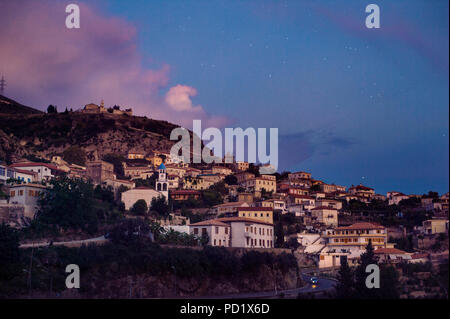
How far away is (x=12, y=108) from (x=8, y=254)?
57.8 m

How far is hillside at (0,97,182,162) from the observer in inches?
2763

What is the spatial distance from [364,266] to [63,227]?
14.7m

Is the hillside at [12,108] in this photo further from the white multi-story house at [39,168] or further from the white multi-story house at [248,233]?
the white multi-story house at [248,233]

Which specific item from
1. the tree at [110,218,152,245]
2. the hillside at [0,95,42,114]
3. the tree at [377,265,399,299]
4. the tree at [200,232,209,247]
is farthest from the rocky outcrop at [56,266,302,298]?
the hillside at [0,95,42,114]

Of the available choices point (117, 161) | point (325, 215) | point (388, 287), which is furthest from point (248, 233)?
point (117, 161)

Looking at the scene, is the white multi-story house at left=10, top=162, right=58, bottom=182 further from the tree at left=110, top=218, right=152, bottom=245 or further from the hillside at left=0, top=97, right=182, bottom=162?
the hillside at left=0, top=97, right=182, bottom=162

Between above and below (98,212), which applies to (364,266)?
below

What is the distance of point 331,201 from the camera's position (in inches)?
2116

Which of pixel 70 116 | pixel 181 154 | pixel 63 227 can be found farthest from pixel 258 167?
pixel 63 227

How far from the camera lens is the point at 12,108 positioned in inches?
3189

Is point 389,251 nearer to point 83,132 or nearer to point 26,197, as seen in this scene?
point 26,197

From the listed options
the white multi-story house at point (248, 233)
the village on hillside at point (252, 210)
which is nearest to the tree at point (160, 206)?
the village on hillside at point (252, 210)

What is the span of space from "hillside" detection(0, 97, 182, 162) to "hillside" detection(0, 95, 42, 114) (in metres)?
0.13
